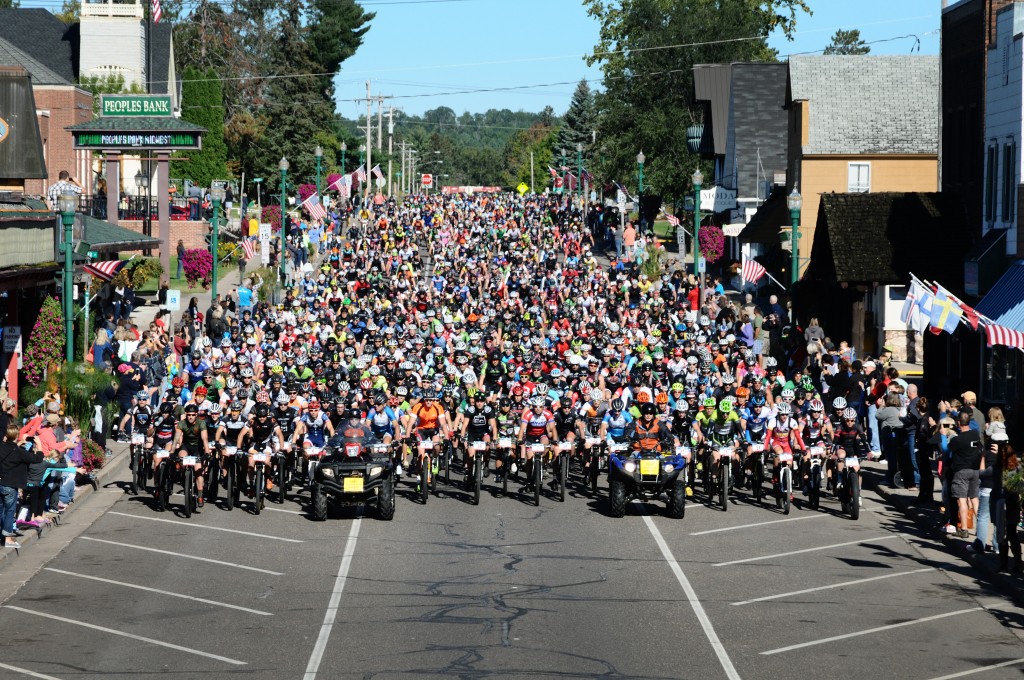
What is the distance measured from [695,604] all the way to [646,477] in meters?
5.45

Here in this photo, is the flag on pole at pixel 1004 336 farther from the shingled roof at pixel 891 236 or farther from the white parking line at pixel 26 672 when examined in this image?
the white parking line at pixel 26 672

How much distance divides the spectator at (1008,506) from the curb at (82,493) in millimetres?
12096

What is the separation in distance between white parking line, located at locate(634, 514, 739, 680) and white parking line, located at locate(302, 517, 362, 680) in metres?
3.73

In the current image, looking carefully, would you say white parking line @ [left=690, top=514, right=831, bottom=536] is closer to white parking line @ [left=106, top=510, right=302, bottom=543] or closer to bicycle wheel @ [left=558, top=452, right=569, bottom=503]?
bicycle wheel @ [left=558, top=452, right=569, bottom=503]

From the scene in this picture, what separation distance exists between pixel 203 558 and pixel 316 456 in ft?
14.8

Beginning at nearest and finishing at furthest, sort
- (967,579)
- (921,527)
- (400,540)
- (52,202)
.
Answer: (967,579) → (400,540) → (921,527) → (52,202)

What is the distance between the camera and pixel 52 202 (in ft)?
136

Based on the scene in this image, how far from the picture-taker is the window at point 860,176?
5328cm

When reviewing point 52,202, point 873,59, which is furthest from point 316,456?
point 873,59

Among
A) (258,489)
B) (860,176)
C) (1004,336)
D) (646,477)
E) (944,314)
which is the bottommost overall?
(258,489)

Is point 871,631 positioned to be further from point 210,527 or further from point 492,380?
point 492,380

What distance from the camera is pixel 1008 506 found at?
1770 cm

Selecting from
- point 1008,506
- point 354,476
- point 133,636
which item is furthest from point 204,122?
point 133,636

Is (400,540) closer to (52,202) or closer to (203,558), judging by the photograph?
(203,558)
